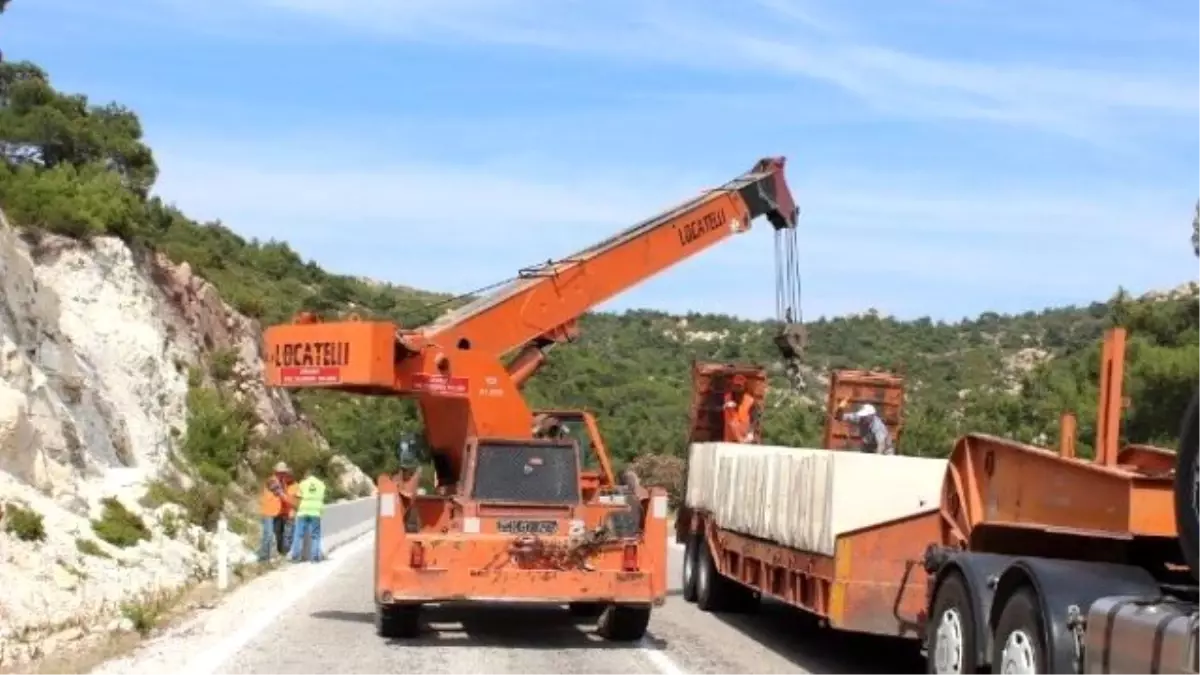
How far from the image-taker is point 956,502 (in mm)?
11594

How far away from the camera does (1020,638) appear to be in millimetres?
9203

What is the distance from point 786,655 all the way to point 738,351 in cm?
8765

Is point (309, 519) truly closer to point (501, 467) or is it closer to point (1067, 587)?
point (501, 467)

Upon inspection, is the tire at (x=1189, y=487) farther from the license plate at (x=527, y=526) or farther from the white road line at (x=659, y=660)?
the license plate at (x=527, y=526)

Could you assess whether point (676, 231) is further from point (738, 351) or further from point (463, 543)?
point (738, 351)

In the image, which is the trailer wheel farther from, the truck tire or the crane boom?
the crane boom

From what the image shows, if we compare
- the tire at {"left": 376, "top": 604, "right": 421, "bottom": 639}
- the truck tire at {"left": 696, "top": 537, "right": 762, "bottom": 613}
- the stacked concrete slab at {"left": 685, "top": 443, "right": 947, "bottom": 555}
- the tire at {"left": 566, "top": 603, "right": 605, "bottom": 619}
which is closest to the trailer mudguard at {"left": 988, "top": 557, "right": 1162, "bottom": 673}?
the stacked concrete slab at {"left": 685, "top": 443, "right": 947, "bottom": 555}

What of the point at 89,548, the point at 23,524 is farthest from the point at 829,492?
the point at 89,548

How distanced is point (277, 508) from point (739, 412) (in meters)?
9.15

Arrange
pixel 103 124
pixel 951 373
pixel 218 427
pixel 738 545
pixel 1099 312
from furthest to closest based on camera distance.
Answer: pixel 1099 312 < pixel 951 373 < pixel 103 124 < pixel 218 427 < pixel 738 545

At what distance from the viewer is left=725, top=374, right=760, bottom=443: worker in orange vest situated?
2175 cm

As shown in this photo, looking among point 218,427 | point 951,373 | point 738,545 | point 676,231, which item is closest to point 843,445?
point 676,231

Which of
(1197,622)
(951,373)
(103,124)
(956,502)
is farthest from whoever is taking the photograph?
(951,373)

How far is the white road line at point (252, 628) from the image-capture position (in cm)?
1292
